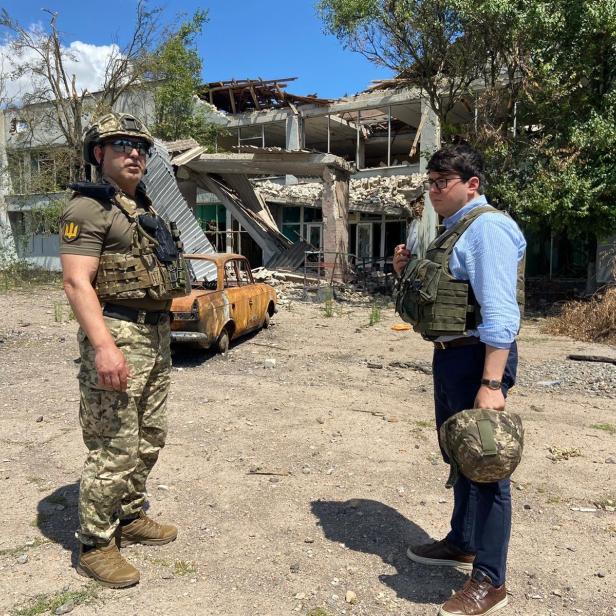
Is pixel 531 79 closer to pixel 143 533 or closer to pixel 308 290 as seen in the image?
pixel 308 290

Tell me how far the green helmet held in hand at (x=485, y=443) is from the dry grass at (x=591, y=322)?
769 cm

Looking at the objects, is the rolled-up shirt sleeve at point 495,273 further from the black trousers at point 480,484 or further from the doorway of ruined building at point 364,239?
the doorway of ruined building at point 364,239

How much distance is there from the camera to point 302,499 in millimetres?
3400

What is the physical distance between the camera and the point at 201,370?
6844 millimetres

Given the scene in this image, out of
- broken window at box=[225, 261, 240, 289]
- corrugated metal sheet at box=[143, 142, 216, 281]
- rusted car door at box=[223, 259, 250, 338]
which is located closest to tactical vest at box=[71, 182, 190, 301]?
rusted car door at box=[223, 259, 250, 338]

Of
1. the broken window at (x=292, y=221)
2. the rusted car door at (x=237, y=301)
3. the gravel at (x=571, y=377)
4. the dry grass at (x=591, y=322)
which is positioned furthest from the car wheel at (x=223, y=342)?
the broken window at (x=292, y=221)

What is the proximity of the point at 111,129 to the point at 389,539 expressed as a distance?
247 centimetres

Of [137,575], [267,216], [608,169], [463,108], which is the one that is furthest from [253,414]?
[463,108]

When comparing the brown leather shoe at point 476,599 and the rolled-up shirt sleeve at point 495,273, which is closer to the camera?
the rolled-up shirt sleeve at point 495,273

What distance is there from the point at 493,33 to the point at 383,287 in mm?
6704

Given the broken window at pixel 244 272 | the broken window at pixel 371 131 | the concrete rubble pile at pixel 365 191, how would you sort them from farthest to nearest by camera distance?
the broken window at pixel 371 131, the concrete rubble pile at pixel 365 191, the broken window at pixel 244 272

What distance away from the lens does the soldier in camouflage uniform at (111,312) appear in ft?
7.65

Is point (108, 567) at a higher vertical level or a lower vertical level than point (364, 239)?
lower

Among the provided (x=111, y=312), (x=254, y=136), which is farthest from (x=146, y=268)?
(x=254, y=136)
